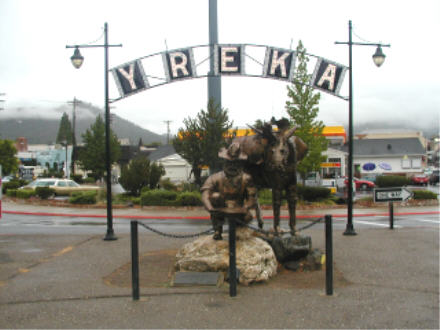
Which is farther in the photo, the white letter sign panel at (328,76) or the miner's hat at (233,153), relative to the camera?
the white letter sign panel at (328,76)

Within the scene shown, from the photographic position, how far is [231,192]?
784 cm

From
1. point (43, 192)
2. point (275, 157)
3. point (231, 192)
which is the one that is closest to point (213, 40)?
point (43, 192)

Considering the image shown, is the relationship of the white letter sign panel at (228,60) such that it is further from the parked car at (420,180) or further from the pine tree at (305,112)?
the parked car at (420,180)

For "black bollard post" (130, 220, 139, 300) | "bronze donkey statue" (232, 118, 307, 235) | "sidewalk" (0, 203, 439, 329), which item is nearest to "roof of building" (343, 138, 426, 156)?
"sidewalk" (0, 203, 439, 329)

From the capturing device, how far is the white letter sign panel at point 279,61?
13891 millimetres

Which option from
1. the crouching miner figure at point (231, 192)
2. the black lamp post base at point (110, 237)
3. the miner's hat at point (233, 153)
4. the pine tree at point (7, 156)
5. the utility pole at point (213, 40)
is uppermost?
the utility pole at point (213, 40)

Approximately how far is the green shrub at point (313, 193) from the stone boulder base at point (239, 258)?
53.2ft

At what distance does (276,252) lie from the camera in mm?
8273

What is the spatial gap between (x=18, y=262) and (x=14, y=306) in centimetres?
328

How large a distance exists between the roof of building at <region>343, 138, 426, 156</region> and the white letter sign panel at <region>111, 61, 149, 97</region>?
158ft

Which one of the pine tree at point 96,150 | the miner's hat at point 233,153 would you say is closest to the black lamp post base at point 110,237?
the miner's hat at point 233,153

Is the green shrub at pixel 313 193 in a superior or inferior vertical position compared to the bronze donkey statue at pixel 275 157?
inferior

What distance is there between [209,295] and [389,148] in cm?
5682

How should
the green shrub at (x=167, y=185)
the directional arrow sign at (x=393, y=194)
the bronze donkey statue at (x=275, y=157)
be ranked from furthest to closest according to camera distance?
the green shrub at (x=167, y=185) < the directional arrow sign at (x=393, y=194) < the bronze donkey statue at (x=275, y=157)
